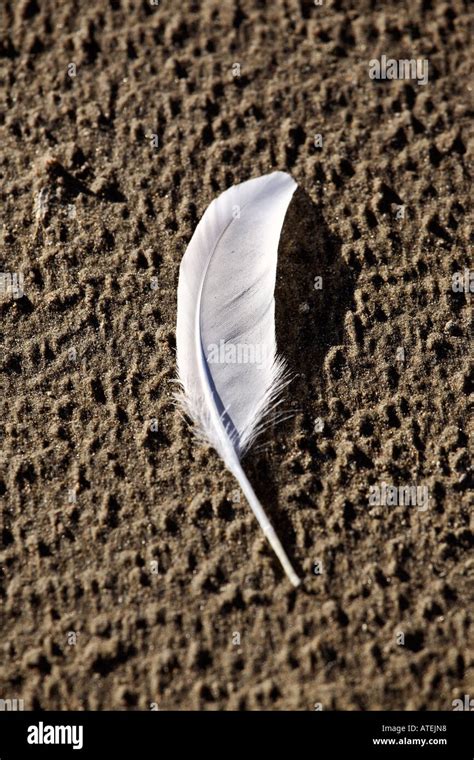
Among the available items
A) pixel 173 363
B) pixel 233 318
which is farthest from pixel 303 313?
pixel 173 363

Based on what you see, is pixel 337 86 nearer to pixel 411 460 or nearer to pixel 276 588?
pixel 411 460

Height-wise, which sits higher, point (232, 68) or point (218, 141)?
point (232, 68)

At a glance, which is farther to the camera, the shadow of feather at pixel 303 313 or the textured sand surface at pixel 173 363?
the shadow of feather at pixel 303 313

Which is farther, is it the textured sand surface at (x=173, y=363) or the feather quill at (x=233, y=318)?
the feather quill at (x=233, y=318)

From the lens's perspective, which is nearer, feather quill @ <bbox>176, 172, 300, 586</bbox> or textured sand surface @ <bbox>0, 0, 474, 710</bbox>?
textured sand surface @ <bbox>0, 0, 474, 710</bbox>
